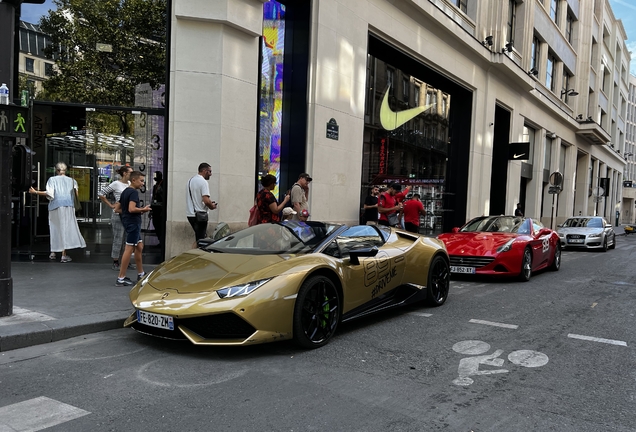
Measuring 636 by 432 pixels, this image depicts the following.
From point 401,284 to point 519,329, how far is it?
1442mm

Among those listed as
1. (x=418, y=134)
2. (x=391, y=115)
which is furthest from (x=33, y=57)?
(x=418, y=134)

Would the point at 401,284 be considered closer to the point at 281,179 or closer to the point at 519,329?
the point at 519,329

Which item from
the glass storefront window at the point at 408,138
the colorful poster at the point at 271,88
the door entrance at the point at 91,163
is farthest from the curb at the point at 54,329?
the glass storefront window at the point at 408,138

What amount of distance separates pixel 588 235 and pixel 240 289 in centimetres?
1771

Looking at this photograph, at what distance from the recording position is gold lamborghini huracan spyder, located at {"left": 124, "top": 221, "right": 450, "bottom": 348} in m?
4.27

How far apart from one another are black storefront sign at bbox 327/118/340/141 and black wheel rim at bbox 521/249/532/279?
5034mm

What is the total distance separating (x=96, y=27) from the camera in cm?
957

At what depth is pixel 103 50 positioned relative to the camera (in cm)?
955

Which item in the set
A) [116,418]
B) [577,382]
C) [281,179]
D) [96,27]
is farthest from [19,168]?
[281,179]

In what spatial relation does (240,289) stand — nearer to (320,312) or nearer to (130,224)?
(320,312)

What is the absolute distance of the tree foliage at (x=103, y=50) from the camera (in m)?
9.45

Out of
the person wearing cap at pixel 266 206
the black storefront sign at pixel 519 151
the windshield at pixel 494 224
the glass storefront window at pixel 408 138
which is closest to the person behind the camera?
the person wearing cap at pixel 266 206

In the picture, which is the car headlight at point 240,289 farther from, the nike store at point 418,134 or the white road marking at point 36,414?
the nike store at point 418,134

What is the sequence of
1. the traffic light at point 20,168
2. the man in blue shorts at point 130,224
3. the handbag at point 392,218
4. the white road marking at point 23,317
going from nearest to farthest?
the white road marking at point 23,317, the traffic light at point 20,168, the man in blue shorts at point 130,224, the handbag at point 392,218
